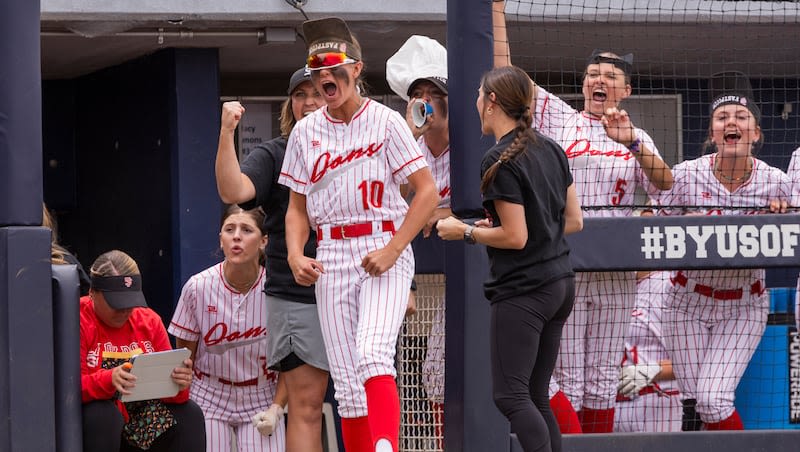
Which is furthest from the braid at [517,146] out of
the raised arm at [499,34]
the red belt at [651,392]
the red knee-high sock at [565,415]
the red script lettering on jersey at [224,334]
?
the red belt at [651,392]

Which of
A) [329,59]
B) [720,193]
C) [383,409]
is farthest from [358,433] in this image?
[720,193]

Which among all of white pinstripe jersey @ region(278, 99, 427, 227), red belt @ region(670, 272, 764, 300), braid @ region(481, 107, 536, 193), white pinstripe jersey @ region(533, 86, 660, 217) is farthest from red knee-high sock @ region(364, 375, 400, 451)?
red belt @ region(670, 272, 764, 300)

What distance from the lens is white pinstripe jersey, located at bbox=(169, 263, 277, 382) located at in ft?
18.6

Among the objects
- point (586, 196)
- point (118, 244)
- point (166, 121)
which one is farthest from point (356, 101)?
point (118, 244)

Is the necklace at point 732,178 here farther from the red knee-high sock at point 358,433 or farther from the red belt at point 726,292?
the red knee-high sock at point 358,433

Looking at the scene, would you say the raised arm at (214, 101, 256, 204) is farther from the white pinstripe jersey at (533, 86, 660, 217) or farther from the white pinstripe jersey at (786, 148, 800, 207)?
the white pinstripe jersey at (786, 148, 800, 207)

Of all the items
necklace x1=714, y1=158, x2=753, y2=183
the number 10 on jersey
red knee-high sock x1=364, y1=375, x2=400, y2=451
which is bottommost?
red knee-high sock x1=364, y1=375, x2=400, y2=451

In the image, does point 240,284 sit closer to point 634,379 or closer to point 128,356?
point 128,356

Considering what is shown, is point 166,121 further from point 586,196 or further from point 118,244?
point 586,196

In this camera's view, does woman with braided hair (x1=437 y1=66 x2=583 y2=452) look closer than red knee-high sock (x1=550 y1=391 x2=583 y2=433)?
Yes

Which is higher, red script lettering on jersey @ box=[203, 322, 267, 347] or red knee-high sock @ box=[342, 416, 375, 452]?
red script lettering on jersey @ box=[203, 322, 267, 347]

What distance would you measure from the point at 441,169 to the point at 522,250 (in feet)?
3.66

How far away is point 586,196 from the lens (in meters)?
5.65

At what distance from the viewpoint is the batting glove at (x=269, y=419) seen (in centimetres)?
551
